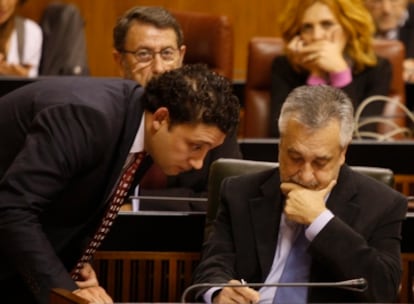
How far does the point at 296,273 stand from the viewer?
276 cm

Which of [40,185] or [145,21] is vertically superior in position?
[145,21]

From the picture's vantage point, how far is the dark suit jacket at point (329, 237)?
106 inches

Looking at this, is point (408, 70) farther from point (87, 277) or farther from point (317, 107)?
point (87, 277)

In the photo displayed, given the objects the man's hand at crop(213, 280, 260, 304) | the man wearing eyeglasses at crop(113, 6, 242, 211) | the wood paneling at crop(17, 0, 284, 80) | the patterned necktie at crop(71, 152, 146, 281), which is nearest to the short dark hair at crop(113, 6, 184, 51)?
the man wearing eyeglasses at crop(113, 6, 242, 211)

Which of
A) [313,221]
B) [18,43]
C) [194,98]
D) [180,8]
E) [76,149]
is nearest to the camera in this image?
[76,149]

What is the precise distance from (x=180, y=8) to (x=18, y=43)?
4.61ft

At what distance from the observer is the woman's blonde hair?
Result: 175 inches

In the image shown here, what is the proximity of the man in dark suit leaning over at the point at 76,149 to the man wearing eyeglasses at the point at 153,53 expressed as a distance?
2.65 ft

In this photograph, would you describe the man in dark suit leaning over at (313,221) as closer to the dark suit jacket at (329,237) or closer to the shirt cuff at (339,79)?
the dark suit jacket at (329,237)

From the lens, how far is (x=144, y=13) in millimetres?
3814

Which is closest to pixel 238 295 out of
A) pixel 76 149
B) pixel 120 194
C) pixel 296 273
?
pixel 296 273

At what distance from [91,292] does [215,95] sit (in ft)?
1.85

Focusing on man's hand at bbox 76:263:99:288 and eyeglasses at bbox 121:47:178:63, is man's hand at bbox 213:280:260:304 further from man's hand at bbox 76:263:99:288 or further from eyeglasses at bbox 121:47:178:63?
eyeglasses at bbox 121:47:178:63

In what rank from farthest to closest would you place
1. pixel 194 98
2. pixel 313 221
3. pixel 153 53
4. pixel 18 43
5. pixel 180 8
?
pixel 180 8 → pixel 18 43 → pixel 153 53 → pixel 313 221 → pixel 194 98
